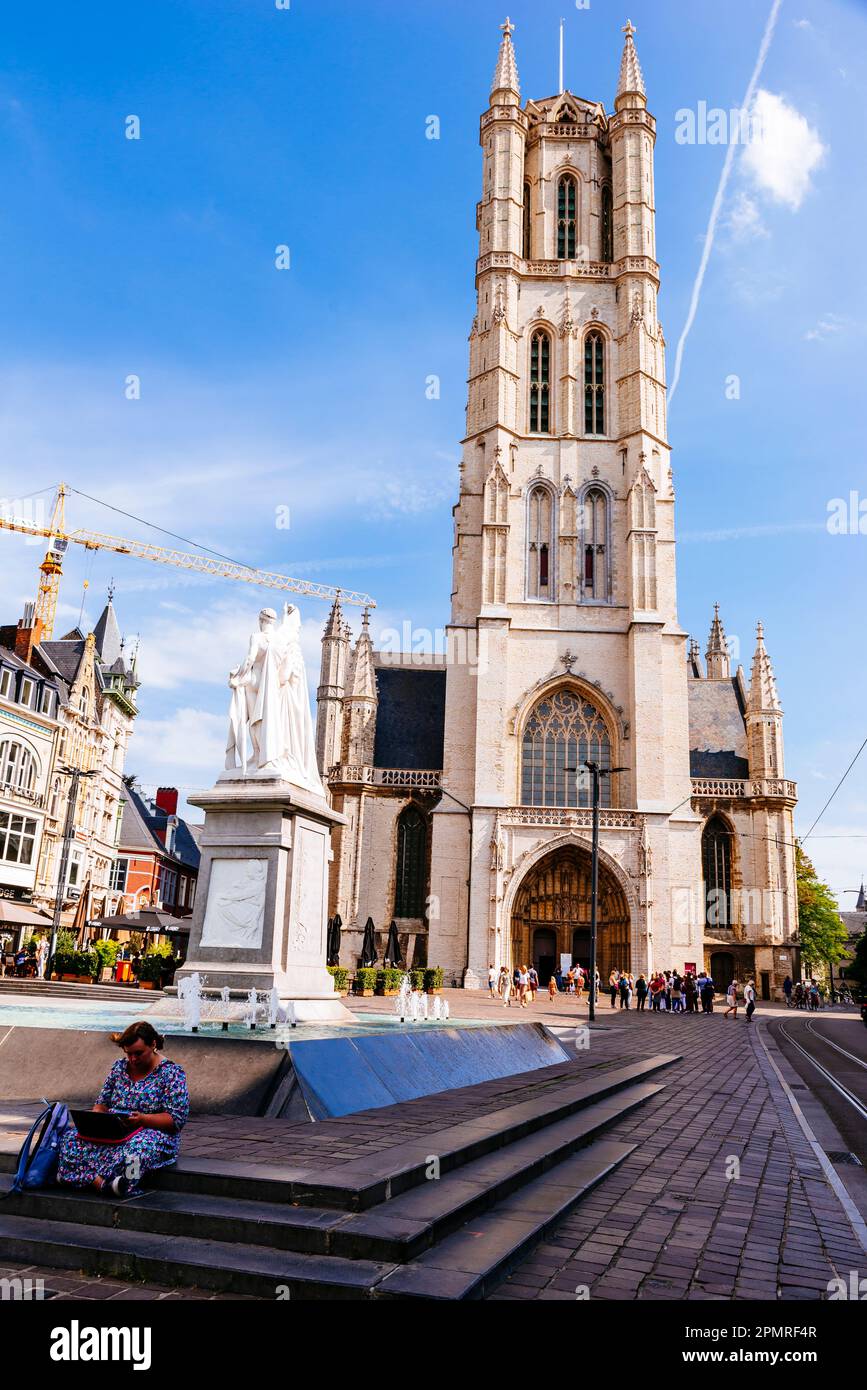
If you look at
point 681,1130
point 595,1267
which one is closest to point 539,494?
point 681,1130

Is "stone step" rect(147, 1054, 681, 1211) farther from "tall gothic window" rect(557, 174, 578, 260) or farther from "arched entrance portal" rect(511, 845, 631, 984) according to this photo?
"tall gothic window" rect(557, 174, 578, 260)

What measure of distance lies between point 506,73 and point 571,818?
1448 inches

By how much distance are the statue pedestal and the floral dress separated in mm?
4177

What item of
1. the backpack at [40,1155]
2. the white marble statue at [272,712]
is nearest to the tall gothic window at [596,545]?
the white marble statue at [272,712]

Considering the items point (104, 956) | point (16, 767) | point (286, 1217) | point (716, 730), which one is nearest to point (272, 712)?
point (286, 1217)

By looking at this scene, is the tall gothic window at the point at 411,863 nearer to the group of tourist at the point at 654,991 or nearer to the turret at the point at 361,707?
A: the turret at the point at 361,707

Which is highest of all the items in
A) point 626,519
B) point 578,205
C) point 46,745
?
point 578,205

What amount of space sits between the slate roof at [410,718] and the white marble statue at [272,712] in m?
34.6

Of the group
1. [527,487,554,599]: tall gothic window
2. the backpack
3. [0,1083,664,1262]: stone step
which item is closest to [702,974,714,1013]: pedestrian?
[527,487,554,599]: tall gothic window

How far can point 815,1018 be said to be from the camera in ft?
109

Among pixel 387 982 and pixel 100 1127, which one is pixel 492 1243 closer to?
pixel 100 1127

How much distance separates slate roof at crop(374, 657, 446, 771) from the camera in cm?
4606
